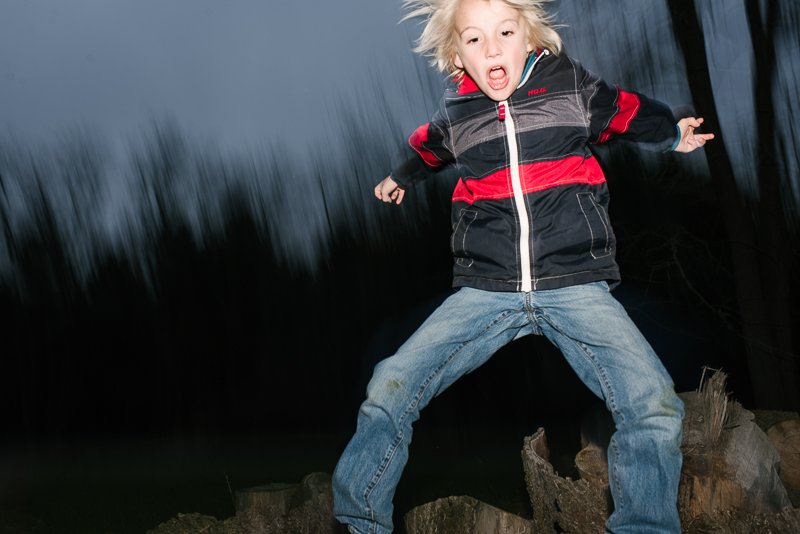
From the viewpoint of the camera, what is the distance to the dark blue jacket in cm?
176

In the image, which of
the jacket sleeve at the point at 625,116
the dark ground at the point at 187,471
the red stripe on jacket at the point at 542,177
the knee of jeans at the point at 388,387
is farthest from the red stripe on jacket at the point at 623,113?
the dark ground at the point at 187,471

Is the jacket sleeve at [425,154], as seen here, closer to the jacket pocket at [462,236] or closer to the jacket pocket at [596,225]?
the jacket pocket at [462,236]

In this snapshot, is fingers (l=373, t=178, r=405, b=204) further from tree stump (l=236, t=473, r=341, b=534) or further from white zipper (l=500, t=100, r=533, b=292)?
tree stump (l=236, t=473, r=341, b=534)

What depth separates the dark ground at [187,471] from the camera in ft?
14.4

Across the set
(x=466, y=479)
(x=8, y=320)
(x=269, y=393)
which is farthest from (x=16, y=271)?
(x=466, y=479)

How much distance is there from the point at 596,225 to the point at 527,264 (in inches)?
6.5

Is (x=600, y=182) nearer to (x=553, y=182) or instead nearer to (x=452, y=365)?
(x=553, y=182)

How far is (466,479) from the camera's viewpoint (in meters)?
4.46

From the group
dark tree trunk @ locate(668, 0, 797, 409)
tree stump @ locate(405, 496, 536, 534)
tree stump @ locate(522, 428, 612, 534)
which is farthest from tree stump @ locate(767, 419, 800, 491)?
tree stump @ locate(405, 496, 536, 534)

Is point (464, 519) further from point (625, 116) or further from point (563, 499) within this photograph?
point (625, 116)

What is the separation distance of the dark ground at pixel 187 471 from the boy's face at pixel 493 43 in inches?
110

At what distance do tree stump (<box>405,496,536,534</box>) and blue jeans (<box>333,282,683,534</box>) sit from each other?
106 centimetres

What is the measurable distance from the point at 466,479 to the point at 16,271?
2.68 meters

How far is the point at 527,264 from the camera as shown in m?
1.76
